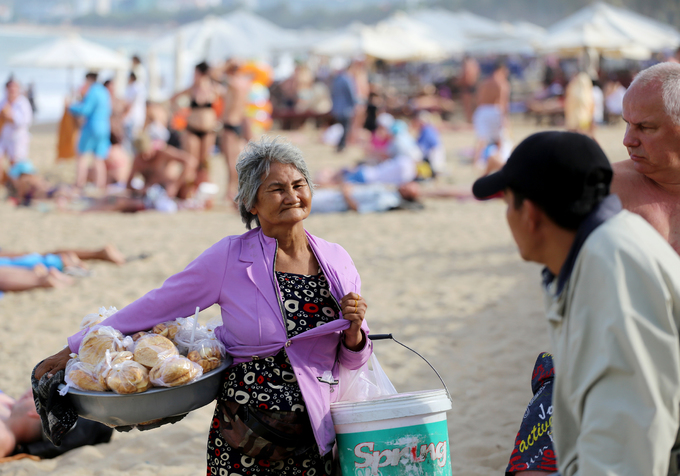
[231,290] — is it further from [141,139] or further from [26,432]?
[141,139]

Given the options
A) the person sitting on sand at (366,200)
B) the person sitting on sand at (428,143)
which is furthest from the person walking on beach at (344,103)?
the person sitting on sand at (366,200)

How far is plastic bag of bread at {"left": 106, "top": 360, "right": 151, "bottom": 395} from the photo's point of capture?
6.33 feet

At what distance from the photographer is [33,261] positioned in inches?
251

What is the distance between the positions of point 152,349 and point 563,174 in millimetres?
1341

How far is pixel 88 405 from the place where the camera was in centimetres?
200

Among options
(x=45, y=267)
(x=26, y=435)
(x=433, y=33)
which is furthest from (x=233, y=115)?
(x=433, y=33)

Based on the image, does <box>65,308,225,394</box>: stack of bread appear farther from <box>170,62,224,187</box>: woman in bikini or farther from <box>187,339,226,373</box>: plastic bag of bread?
<box>170,62,224,187</box>: woman in bikini

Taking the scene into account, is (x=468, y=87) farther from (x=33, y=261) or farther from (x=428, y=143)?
(x=33, y=261)

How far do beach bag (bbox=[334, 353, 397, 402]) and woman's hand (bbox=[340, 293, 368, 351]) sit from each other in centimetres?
12

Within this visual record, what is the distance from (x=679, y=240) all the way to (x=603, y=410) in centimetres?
118

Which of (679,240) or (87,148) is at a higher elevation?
(679,240)

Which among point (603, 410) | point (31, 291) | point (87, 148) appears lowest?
point (31, 291)

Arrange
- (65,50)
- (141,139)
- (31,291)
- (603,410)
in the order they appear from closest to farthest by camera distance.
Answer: (603,410) → (31,291) → (141,139) → (65,50)

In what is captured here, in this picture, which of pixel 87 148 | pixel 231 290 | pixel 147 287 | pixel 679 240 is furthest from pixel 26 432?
pixel 87 148
